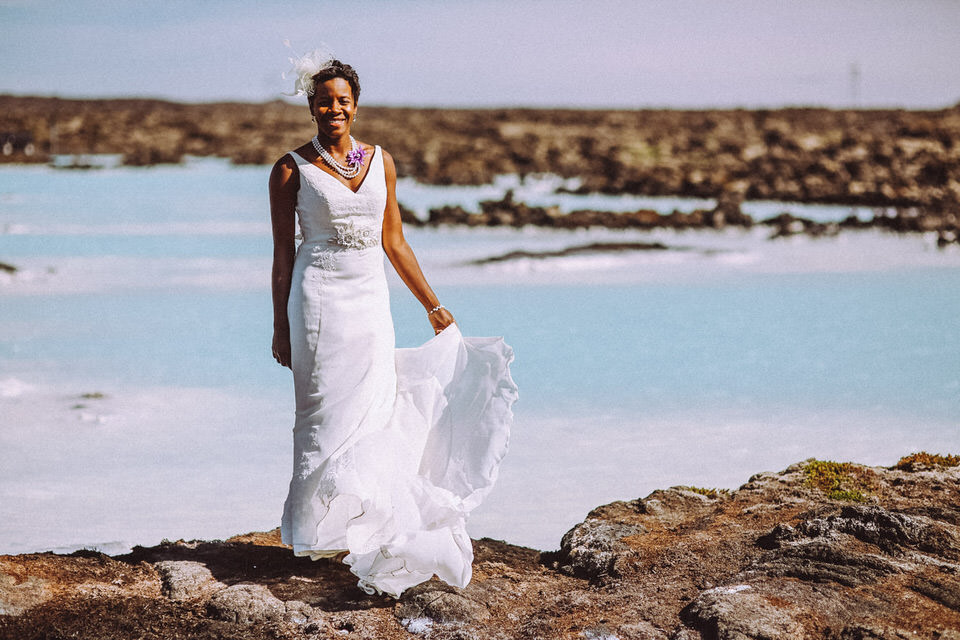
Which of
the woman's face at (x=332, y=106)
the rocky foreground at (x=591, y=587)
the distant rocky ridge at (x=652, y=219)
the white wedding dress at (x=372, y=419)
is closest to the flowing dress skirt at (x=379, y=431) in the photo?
the white wedding dress at (x=372, y=419)

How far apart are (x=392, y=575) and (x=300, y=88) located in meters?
1.64

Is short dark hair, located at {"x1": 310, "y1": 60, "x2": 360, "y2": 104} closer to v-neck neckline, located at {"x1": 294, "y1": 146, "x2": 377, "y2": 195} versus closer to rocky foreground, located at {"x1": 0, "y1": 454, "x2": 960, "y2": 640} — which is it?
v-neck neckline, located at {"x1": 294, "y1": 146, "x2": 377, "y2": 195}

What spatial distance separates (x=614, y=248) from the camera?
16.0 m

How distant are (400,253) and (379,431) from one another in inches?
25.1

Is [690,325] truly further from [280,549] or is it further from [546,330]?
[280,549]

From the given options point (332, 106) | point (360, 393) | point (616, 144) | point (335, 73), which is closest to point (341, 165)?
point (332, 106)

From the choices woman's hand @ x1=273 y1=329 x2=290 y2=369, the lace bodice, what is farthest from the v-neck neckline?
woman's hand @ x1=273 y1=329 x2=290 y2=369

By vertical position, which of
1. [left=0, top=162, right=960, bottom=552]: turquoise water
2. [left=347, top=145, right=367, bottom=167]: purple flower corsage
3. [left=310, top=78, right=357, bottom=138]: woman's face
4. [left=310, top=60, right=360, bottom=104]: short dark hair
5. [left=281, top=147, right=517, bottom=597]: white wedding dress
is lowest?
[left=0, top=162, right=960, bottom=552]: turquoise water

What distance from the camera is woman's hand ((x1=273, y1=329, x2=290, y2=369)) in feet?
12.2

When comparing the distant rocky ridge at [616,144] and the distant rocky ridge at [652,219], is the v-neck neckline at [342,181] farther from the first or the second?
the distant rocky ridge at [616,144]

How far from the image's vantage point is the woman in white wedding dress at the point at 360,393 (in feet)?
11.5

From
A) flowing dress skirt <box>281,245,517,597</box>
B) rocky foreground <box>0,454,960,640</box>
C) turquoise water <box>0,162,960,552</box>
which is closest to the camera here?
→ rocky foreground <box>0,454,960,640</box>

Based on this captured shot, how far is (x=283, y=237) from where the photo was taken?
11.8 feet

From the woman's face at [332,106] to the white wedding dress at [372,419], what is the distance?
14 cm
